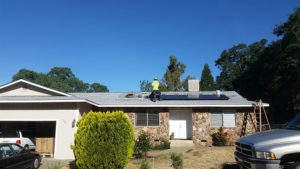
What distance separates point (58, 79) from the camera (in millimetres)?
61469

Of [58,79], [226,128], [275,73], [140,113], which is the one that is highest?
[58,79]

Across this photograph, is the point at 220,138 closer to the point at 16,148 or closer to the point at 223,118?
the point at 223,118

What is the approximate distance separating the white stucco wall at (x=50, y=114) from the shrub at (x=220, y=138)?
910 cm

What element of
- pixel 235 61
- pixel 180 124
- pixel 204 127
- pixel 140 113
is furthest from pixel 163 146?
pixel 235 61

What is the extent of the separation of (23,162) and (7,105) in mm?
5122

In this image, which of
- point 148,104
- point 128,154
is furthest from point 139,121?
point 128,154

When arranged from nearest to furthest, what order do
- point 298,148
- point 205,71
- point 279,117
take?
point 298,148, point 279,117, point 205,71

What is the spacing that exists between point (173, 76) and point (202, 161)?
1076 inches

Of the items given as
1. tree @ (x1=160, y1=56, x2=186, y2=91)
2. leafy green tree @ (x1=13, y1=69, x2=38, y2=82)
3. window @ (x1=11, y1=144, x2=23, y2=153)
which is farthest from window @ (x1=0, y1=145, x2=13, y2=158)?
leafy green tree @ (x1=13, y1=69, x2=38, y2=82)

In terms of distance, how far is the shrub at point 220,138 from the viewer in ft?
42.9

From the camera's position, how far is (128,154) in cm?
732

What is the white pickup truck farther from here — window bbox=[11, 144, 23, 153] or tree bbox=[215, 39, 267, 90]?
tree bbox=[215, 39, 267, 90]

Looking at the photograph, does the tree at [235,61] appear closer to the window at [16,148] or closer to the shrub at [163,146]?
the shrub at [163,146]

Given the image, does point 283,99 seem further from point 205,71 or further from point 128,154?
point 128,154
